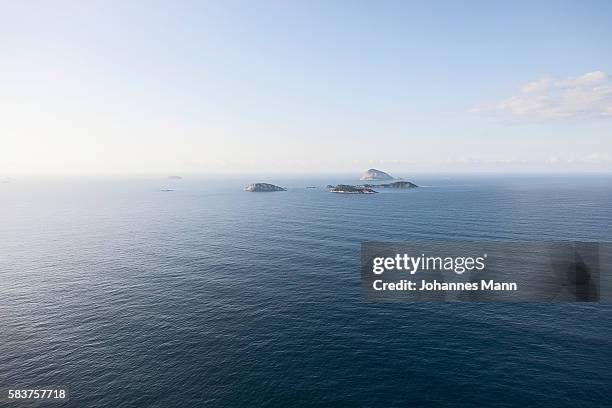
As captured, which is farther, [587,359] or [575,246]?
[575,246]

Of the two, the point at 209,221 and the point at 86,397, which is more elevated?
the point at 209,221

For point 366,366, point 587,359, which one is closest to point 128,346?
point 366,366

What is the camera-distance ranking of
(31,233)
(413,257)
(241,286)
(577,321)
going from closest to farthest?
(577,321), (241,286), (413,257), (31,233)

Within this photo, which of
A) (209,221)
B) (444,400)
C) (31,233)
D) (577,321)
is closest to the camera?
(444,400)

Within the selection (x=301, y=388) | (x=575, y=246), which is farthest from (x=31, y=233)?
(x=575, y=246)

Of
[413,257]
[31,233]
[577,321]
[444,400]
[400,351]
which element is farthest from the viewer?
[31,233]

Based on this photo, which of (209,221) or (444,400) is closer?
(444,400)

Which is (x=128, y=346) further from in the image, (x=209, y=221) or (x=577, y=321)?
(x=209, y=221)

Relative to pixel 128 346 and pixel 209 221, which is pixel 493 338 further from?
pixel 209 221

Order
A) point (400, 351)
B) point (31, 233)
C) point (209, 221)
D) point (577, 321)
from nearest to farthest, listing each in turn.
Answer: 1. point (400, 351)
2. point (577, 321)
3. point (31, 233)
4. point (209, 221)
